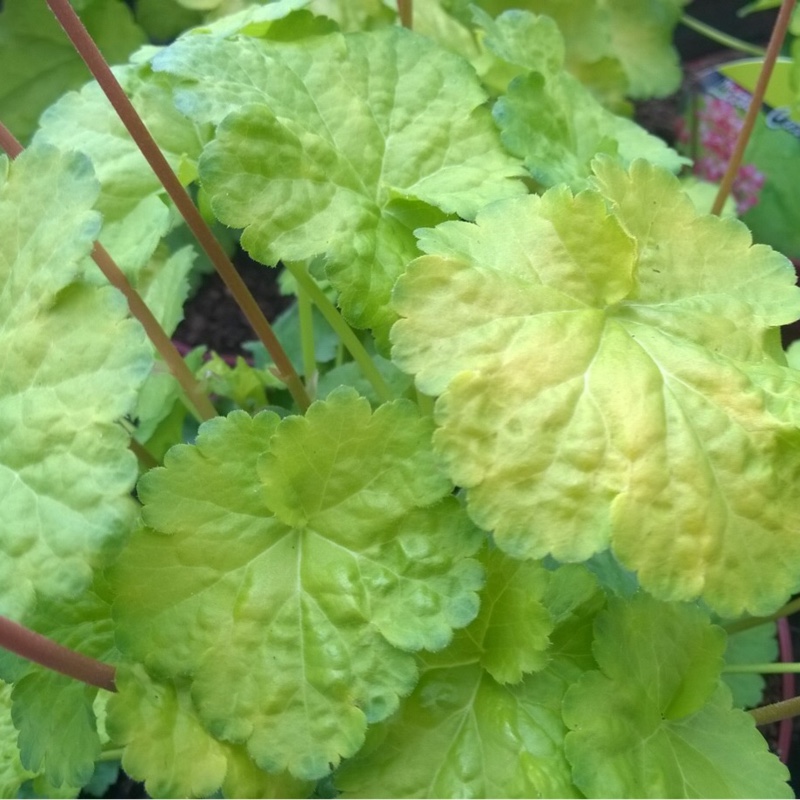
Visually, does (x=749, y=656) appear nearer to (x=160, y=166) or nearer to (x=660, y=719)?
(x=660, y=719)

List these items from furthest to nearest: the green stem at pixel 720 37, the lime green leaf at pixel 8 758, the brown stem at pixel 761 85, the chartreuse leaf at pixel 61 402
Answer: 1. the green stem at pixel 720 37
2. the brown stem at pixel 761 85
3. the lime green leaf at pixel 8 758
4. the chartreuse leaf at pixel 61 402

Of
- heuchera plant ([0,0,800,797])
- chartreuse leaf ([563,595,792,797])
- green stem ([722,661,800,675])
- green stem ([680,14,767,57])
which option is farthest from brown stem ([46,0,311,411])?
green stem ([680,14,767,57])

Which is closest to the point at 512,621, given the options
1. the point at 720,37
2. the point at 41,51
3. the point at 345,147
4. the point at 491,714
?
the point at 491,714

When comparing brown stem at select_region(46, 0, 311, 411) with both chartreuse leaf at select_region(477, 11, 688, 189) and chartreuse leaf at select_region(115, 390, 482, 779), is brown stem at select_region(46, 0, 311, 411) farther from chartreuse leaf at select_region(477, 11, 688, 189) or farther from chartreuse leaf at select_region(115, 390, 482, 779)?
chartreuse leaf at select_region(477, 11, 688, 189)

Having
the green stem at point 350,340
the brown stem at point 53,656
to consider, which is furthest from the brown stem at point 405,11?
the brown stem at point 53,656

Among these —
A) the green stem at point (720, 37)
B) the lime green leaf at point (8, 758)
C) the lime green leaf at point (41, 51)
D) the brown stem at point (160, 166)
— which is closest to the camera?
the brown stem at point (160, 166)

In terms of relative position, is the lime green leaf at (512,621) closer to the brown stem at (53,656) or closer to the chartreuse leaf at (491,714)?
the chartreuse leaf at (491,714)

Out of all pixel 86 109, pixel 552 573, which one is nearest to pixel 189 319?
pixel 86 109

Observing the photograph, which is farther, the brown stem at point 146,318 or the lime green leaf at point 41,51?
the lime green leaf at point 41,51
